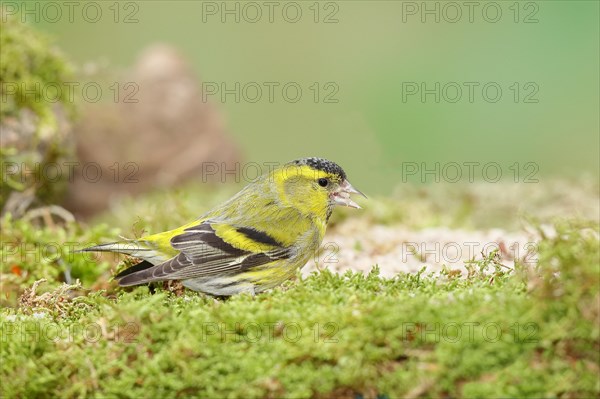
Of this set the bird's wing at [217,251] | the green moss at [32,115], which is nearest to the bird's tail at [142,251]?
the bird's wing at [217,251]

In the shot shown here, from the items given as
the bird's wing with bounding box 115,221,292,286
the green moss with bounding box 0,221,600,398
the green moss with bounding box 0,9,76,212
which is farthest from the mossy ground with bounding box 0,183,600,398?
the green moss with bounding box 0,9,76,212

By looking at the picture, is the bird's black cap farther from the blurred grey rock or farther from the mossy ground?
the blurred grey rock

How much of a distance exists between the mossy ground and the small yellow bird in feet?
1.92

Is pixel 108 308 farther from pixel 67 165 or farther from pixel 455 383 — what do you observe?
pixel 67 165

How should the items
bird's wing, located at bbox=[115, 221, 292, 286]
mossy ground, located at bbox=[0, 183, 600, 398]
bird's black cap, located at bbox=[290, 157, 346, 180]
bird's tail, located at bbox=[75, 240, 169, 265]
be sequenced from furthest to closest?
bird's black cap, located at bbox=[290, 157, 346, 180], bird's tail, located at bbox=[75, 240, 169, 265], bird's wing, located at bbox=[115, 221, 292, 286], mossy ground, located at bbox=[0, 183, 600, 398]

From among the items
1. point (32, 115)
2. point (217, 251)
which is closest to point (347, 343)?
point (217, 251)

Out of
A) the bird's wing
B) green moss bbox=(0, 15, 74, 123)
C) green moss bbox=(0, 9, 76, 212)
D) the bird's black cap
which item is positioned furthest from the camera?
green moss bbox=(0, 15, 74, 123)

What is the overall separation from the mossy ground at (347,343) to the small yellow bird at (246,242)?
58 centimetres

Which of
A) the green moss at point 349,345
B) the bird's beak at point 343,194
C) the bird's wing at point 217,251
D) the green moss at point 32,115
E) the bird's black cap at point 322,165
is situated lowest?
the green moss at point 349,345

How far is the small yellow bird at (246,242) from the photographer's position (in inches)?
176

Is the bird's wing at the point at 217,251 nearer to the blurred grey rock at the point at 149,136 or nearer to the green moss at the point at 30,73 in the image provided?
the green moss at the point at 30,73

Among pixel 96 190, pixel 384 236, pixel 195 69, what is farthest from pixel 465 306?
pixel 195 69

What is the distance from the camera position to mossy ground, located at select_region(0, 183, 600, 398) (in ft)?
10.4

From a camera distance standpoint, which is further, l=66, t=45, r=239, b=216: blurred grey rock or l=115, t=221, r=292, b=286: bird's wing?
l=66, t=45, r=239, b=216: blurred grey rock
